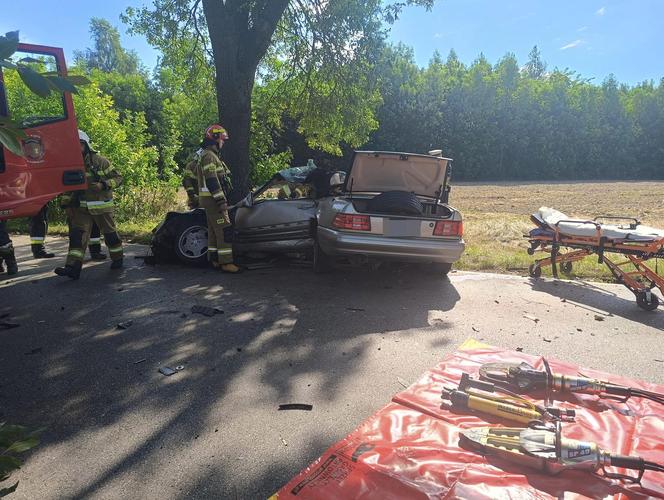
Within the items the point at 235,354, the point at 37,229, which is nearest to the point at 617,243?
the point at 235,354

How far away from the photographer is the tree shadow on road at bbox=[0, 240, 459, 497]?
101 inches

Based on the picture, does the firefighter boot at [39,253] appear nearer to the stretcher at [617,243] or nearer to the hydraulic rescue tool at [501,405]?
the hydraulic rescue tool at [501,405]

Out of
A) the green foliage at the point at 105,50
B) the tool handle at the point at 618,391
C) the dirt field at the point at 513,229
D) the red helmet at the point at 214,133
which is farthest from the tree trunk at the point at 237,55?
the green foliage at the point at 105,50

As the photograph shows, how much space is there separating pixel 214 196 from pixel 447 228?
3073mm

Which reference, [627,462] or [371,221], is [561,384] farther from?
[371,221]

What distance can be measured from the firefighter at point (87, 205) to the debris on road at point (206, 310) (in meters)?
2.19

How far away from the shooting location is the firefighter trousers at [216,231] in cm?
643

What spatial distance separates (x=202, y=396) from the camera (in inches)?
125

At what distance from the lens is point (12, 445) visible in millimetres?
1280

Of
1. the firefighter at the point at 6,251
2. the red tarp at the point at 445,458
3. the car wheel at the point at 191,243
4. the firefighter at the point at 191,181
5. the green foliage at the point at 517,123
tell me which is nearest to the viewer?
the red tarp at the point at 445,458

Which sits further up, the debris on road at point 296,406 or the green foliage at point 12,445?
the green foliage at point 12,445

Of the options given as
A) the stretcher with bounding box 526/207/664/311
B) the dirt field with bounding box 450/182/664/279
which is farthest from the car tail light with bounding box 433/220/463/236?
the dirt field with bounding box 450/182/664/279

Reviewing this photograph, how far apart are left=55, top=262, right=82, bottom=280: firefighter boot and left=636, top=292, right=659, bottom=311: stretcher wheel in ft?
22.4

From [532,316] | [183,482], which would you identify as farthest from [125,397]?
[532,316]
